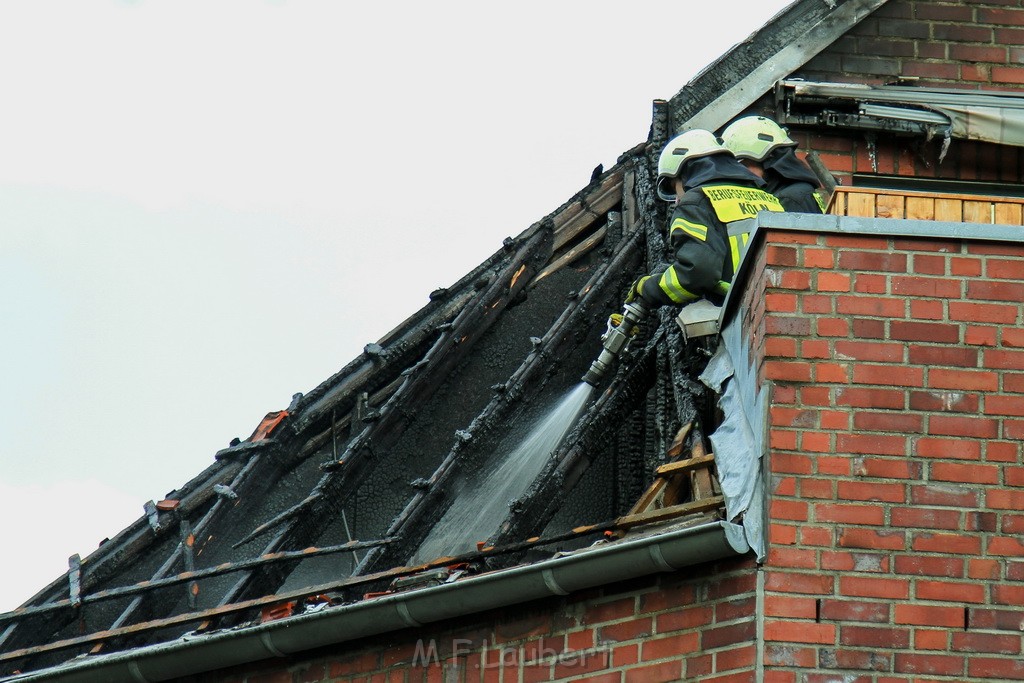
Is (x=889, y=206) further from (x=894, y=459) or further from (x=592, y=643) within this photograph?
(x=592, y=643)

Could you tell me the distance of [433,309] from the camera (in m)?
12.0

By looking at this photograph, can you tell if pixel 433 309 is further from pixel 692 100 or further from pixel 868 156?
pixel 868 156

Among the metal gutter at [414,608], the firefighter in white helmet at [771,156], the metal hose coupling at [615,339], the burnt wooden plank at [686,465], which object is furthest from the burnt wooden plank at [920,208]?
the metal hose coupling at [615,339]

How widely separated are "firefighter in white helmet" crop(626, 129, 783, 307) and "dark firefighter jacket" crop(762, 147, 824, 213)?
0.29 metres

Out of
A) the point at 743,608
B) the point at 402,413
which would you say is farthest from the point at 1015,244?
the point at 402,413

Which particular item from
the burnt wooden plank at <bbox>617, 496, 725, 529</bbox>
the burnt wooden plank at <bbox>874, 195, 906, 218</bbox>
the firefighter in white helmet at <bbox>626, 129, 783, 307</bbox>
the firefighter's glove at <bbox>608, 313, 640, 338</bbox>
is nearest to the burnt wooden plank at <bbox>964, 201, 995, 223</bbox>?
the burnt wooden plank at <bbox>874, 195, 906, 218</bbox>

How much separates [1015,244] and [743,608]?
6.09 feet

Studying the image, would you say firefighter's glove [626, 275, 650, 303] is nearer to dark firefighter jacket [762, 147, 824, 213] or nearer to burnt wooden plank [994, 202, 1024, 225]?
dark firefighter jacket [762, 147, 824, 213]

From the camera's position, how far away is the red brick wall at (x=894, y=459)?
24.2 feet

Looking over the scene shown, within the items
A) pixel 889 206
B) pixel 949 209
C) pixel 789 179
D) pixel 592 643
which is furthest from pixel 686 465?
pixel 789 179

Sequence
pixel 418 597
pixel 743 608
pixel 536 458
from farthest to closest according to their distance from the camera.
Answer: pixel 536 458 → pixel 418 597 → pixel 743 608

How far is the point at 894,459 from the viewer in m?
7.59

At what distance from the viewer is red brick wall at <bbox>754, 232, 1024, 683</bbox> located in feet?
24.2

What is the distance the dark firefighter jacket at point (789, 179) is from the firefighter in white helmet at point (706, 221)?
0.29 meters
